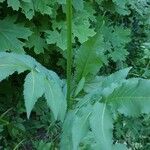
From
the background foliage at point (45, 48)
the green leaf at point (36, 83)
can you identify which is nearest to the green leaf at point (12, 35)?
the background foliage at point (45, 48)

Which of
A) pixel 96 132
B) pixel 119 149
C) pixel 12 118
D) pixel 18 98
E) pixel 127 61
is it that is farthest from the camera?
pixel 127 61

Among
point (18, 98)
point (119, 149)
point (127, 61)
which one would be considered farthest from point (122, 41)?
point (119, 149)

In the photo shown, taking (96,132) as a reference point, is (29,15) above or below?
below

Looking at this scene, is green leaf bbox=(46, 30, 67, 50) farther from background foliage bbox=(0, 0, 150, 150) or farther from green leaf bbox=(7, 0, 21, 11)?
green leaf bbox=(7, 0, 21, 11)

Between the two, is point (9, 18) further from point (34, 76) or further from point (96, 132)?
point (96, 132)

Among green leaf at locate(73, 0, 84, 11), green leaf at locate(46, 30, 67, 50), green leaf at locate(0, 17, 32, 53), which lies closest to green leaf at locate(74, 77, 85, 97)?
green leaf at locate(0, 17, 32, 53)

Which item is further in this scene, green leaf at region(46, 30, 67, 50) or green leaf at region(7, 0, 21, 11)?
green leaf at region(46, 30, 67, 50)
